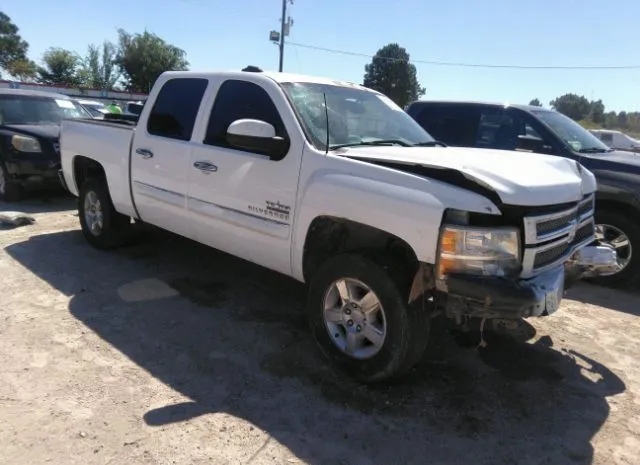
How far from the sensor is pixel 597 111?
74000 mm

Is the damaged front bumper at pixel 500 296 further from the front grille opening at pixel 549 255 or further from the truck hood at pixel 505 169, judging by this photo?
the truck hood at pixel 505 169

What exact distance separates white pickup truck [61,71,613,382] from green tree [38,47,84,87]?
5893 cm

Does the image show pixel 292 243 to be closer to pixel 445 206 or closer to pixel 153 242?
pixel 445 206

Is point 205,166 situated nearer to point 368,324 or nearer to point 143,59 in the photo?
point 368,324

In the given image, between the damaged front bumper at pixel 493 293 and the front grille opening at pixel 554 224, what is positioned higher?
the front grille opening at pixel 554 224

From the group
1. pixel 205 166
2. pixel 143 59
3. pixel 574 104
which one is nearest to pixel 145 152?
pixel 205 166

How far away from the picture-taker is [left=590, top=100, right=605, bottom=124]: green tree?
66125 mm

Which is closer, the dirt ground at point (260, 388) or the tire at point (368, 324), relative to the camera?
the dirt ground at point (260, 388)

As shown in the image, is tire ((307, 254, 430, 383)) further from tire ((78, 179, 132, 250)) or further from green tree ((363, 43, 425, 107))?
green tree ((363, 43, 425, 107))

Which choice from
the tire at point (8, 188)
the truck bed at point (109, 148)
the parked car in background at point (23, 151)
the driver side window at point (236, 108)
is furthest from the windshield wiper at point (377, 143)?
the tire at point (8, 188)

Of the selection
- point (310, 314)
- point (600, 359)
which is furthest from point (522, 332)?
point (310, 314)

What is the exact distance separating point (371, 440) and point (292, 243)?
143 cm

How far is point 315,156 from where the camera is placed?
359cm

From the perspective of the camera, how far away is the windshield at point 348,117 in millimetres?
3859
